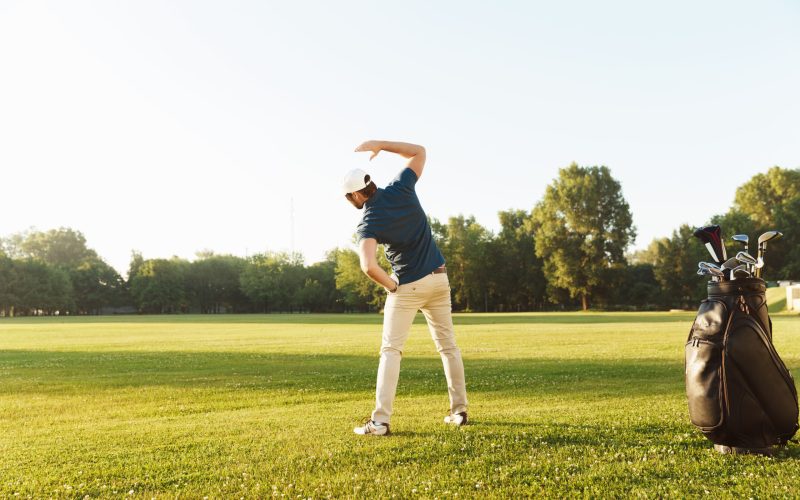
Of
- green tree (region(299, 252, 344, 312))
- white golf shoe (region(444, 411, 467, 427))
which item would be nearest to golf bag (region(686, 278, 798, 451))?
white golf shoe (region(444, 411, 467, 427))

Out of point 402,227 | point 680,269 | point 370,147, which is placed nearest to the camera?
point 402,227

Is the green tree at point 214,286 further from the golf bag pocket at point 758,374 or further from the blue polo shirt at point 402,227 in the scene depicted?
the golf bag pocket at point 758,374

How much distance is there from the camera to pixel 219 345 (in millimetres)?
23969

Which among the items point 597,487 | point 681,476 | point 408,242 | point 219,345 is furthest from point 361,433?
point 219,345

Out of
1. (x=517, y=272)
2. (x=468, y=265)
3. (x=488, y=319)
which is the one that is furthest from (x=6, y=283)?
(x=488, y=319)

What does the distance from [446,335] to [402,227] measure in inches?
54.9

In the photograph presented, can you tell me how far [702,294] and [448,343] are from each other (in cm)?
8504

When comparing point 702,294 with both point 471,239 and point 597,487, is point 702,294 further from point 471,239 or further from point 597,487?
point 597,487

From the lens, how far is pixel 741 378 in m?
5.39

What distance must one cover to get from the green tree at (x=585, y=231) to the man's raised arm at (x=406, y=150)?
78.0m

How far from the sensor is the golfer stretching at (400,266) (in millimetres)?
6676

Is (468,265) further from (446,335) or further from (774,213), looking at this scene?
(446,335)

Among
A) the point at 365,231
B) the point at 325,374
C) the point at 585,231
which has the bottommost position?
the point at 325,374

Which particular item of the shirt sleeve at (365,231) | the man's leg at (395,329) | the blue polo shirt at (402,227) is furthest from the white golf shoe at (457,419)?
the shirt sleeve at (365,231)
